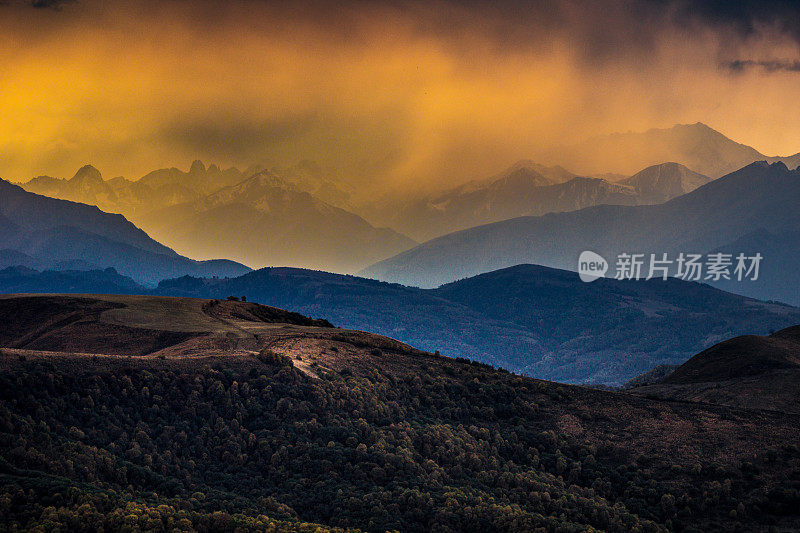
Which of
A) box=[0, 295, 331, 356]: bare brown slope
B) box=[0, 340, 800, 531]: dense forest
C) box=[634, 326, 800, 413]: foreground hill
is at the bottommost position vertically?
box=[0, 340, 800, 531]: dense forest

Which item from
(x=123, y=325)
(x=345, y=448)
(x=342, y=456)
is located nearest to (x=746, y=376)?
(x=345, y=448)

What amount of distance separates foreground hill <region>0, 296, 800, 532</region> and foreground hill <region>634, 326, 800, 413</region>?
15.6 metres

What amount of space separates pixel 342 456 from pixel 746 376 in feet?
194

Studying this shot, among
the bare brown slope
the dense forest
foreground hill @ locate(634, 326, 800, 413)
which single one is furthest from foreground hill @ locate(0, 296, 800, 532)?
foreground hill @ locate(634, 326, 800, 413)

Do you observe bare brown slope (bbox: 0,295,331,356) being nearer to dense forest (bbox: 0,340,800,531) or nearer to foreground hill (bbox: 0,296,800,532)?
foreground hill (bbox: 0,296,800,532)

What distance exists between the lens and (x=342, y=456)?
36.8 m

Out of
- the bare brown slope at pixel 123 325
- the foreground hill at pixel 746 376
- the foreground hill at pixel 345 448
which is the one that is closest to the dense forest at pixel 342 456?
the foreground hill at pixel 345 448

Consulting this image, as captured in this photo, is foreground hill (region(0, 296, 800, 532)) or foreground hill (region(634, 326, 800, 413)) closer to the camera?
foreground hill (region(0, 296, 800, 532))

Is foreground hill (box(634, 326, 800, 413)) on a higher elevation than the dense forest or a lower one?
higher

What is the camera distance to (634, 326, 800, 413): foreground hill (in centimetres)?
6299

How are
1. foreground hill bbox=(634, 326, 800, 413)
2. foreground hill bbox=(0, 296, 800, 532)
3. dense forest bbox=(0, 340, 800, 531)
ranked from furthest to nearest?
foreground hill bbox=(634, 326, 800, 413)
foreground hill bbox=(0, 296, 800, 532)
dense forest bbox=(0, 340, 800, 531)

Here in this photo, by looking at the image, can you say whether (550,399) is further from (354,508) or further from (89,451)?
(89,451)

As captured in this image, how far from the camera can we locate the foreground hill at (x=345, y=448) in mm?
29531

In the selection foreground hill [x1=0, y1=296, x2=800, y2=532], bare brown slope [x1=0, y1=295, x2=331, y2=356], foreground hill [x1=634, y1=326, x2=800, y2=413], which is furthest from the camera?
foreground hill [x1=634, y1=326, x2=800, y2=413]
